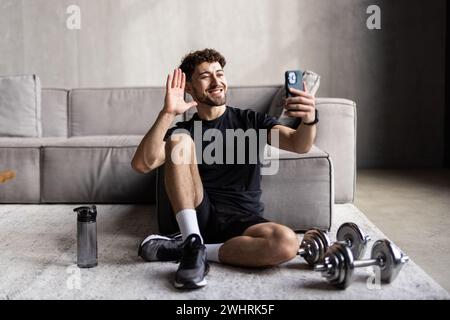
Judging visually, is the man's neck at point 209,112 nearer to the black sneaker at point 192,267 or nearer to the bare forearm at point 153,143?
the bare forearm at point 153,143

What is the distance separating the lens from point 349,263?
5.45 feet

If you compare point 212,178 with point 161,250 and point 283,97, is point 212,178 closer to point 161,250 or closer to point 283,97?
point 161,250

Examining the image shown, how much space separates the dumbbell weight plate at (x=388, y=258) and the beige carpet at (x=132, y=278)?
0.13 ft

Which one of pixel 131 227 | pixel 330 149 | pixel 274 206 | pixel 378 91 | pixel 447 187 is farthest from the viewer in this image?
pixel 378 91

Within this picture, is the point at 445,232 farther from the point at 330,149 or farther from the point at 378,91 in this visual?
the point at 378,91

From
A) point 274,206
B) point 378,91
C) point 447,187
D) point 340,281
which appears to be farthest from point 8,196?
point 378,91

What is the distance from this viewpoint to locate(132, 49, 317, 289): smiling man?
189cm

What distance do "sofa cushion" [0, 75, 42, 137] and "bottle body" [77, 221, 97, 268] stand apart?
183 cm

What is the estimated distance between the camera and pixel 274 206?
250 centimetres

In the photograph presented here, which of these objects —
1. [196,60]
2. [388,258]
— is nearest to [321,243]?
[388,258]

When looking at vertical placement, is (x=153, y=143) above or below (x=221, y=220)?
above

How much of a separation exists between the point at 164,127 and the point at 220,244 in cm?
46

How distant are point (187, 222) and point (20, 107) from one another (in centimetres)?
213

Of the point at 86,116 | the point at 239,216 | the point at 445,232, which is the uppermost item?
the point at 86,116
